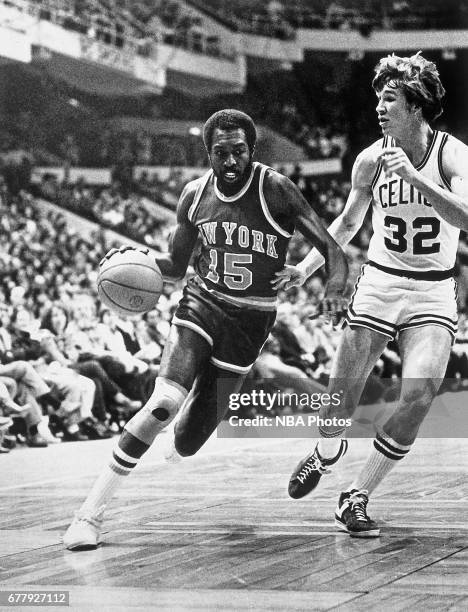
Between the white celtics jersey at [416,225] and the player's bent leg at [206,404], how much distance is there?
0.87 meters


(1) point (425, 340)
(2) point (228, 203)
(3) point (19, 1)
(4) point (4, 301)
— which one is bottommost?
(4) point (4, 301)

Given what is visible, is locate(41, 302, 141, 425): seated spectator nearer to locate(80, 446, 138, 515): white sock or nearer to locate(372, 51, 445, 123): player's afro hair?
locate(80, 446, 138, 515): white sock

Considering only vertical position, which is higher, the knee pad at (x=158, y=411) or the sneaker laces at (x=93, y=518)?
the knee pad at (x=158, y=411)

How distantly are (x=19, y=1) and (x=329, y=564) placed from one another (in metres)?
13.6

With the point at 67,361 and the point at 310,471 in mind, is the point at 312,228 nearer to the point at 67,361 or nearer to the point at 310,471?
the point at 310,471

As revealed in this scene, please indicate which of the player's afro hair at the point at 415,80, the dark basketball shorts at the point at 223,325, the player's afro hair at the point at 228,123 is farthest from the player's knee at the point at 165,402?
the player's afro hair at the point at 415,80

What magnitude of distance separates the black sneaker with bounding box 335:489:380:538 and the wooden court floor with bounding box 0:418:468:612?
70 mm

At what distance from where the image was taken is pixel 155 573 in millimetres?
3604

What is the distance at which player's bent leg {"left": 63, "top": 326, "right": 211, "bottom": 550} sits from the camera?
13.5ft

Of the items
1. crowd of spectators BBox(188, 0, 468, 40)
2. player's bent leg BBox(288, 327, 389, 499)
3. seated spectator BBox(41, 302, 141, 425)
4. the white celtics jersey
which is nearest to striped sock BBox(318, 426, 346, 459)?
player's bent leg BBox(288, 327, 389, 499)

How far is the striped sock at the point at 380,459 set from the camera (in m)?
4.47

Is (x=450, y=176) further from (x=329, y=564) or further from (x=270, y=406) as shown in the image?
(x=270, y=406)

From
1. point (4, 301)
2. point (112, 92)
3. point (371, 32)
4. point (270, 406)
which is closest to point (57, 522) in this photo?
point (270, 406)

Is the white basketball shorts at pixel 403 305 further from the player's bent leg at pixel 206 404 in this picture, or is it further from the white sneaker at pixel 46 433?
the white sneaker at pixel 46 433
